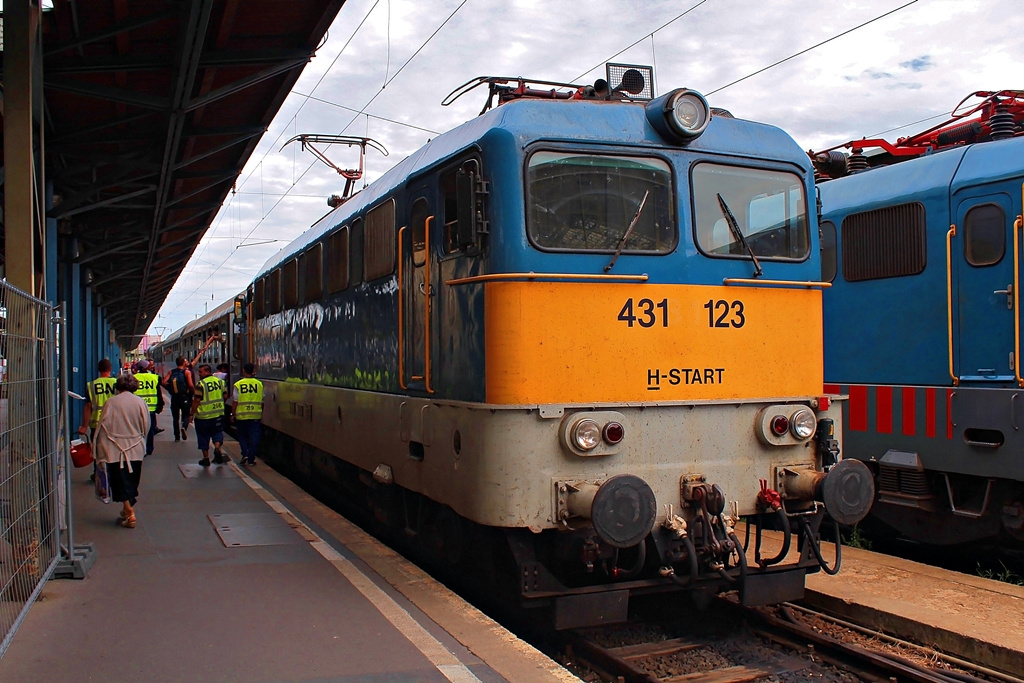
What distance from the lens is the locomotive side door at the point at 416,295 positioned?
6594 mm

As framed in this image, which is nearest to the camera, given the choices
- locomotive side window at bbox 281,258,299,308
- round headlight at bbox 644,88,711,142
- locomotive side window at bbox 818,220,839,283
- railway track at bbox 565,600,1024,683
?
railway track at bbox 565,600,1024,683

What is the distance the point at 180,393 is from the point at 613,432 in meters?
15.3

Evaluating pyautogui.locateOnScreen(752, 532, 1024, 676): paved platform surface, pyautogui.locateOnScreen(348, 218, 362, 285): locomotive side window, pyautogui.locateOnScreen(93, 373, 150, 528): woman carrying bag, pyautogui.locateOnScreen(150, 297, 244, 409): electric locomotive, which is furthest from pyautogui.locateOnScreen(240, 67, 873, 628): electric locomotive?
pyautogui.locateOnScreen(150, 297, 244, 409): electric locomotive

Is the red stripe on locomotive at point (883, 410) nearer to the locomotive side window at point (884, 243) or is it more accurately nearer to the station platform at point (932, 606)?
the locomotive side window at point (884, 243)

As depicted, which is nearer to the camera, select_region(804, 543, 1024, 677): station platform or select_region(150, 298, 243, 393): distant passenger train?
select_region(804, 543, 1024, 677): station platform

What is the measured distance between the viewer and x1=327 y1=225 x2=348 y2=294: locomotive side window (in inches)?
362

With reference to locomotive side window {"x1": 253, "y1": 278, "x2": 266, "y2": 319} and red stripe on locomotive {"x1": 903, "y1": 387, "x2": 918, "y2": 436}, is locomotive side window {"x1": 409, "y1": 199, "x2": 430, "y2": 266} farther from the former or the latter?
locomotive side window {"x1": 253, "y1": 278, "x2": 266, "y2": 319}

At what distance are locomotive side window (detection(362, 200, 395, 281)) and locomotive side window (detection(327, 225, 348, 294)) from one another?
0.76m

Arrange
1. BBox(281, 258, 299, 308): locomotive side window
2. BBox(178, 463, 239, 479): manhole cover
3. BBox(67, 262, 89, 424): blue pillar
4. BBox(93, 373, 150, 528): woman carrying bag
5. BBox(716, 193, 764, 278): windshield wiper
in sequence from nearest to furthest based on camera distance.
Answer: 1. BBox(716, 193, 764, 278): windshield wiper
2. BBox(93, 373, 150, 528): woman carrying bag
3. BBox(281, 258, 299, 308): locomotive side window
4. BBox(178, 463, 239, 479): manhole cover
5. BBox(67, 262, 89, 424): blue pillar

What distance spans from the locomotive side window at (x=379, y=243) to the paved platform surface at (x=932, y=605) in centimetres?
403

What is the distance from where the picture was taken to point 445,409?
6.20 meters

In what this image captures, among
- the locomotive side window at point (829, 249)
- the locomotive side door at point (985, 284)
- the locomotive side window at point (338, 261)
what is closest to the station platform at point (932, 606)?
the locomotive side door at point (985, 284)

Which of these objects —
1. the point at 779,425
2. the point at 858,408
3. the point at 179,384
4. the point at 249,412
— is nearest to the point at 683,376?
the point at 779,425

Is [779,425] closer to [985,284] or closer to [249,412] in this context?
[985,284]
